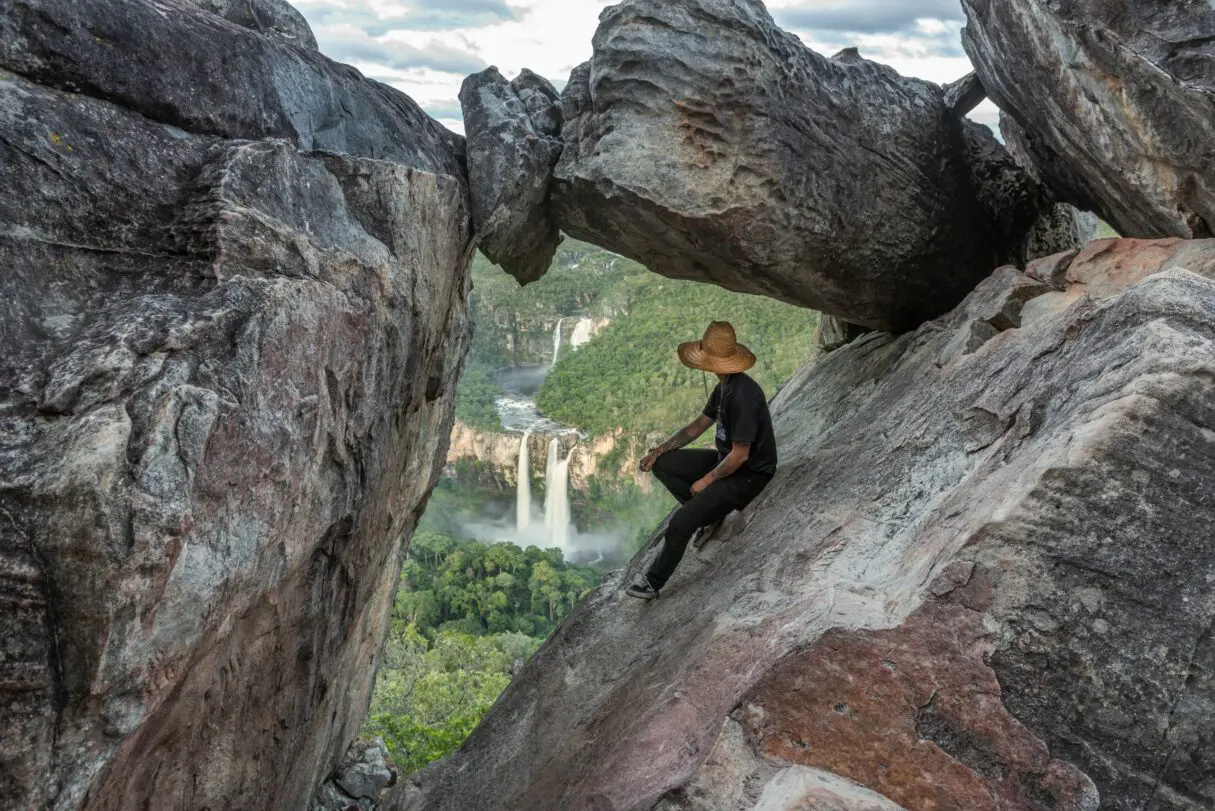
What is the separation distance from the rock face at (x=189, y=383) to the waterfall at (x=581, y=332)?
46673mm

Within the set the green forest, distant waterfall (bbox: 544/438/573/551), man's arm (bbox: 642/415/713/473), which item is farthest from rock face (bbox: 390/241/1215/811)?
distant waterfall (bbox: 544/438/573/551)

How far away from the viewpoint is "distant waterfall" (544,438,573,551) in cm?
4016

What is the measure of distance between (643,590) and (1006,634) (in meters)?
3.61

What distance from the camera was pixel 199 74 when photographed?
5480 millimetres

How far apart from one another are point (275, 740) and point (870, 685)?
429cm

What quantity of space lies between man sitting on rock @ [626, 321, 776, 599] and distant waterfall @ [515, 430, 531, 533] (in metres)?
34.3

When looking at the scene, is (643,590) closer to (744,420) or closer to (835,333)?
(744,420)

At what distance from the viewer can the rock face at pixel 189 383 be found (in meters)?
3.55

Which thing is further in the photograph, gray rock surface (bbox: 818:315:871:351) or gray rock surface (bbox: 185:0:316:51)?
gray rock surface (bbox: 818:315:871:351)

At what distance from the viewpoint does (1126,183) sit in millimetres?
5906

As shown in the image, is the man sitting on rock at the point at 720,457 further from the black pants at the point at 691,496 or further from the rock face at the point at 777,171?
the rock face at the point at 777,171

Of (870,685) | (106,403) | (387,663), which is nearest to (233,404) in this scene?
(106,403)

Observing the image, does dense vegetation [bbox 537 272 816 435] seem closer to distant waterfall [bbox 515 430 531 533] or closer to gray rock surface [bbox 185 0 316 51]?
distant waterfall [bbox 515 430 531 533]

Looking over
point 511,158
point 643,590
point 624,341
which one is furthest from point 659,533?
point 624,341
